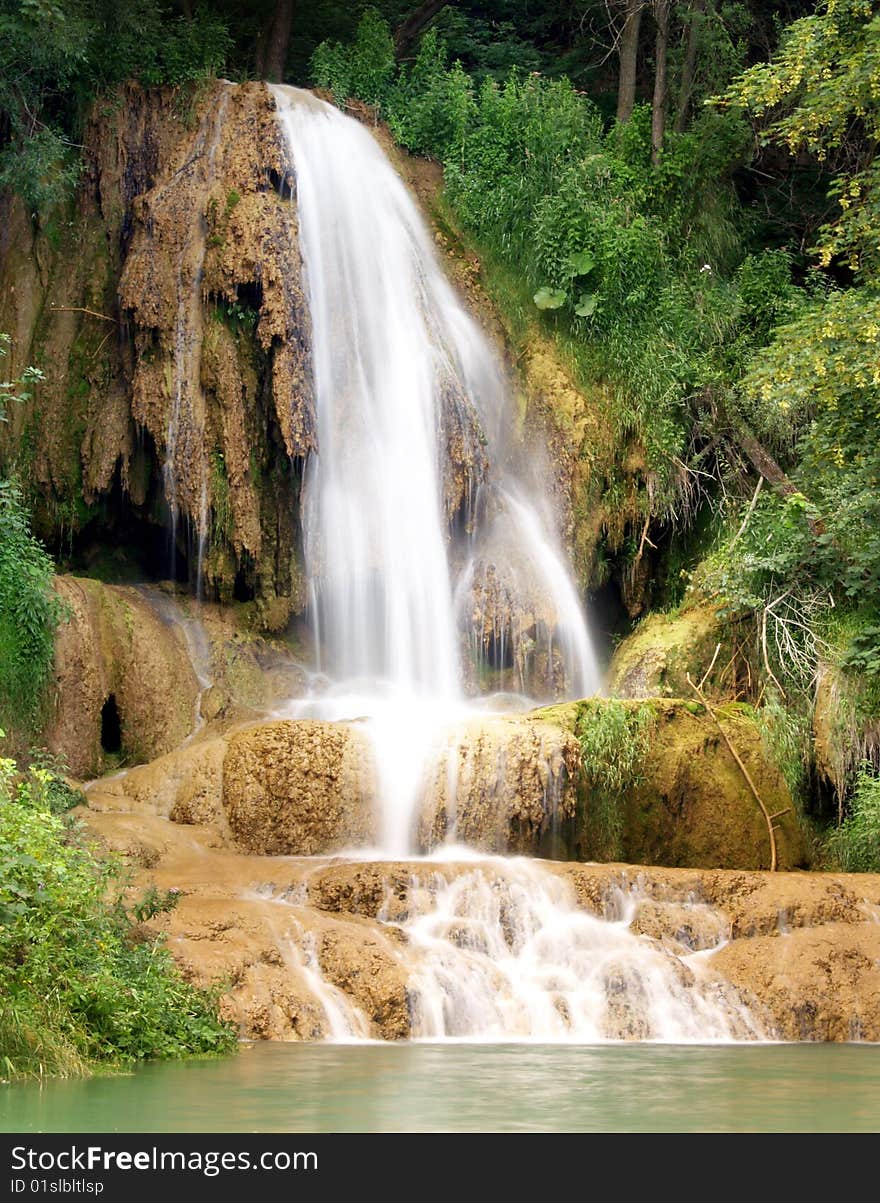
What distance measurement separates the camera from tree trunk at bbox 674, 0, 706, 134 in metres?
23.1

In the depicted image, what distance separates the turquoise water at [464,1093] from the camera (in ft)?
22.5

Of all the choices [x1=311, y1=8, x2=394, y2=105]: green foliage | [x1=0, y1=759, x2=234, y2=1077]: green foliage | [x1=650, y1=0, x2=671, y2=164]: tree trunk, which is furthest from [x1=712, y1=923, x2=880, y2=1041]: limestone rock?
[x1=311, y1=8, x2=394, y2=105]: green foliage

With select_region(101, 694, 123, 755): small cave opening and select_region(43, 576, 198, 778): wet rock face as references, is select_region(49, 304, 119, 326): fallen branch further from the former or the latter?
select_region(101, 694, 123, 755): small cave opening

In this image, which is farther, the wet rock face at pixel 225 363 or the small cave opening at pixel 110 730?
the wet rock face at pixel 225 363

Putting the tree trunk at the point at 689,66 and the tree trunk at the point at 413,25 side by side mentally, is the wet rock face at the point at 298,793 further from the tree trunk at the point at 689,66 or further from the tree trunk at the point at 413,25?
the tree trunk at the point at 413,25

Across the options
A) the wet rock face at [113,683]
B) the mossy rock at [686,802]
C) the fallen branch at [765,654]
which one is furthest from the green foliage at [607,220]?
the wet rock face at [113,683]

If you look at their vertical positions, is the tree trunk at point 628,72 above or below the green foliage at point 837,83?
above

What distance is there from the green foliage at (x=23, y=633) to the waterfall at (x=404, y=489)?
10.3 feet

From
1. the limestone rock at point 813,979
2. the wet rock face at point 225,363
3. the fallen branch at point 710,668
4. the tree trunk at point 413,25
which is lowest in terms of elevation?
the limestone rock at point 813,979

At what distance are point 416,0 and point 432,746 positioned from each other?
17794 millimetres

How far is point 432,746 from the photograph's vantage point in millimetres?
14250

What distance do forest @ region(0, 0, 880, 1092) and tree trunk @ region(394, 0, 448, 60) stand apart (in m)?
0.05

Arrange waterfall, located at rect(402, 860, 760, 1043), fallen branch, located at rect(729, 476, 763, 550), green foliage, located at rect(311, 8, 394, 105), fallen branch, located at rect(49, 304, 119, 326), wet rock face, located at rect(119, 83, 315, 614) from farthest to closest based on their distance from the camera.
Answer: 1. green foliage, located at rect(311, 8, 394, 105)
2. fallen branch, located at rect(49, 304, 119, 326)
3. wet rock face, located at rect(119, 83, 315, 614)
4. fallen branch, located at rect(729, 476, 763, 550)
5. waterfall, located at rect(402, 860, 760, 1043)
